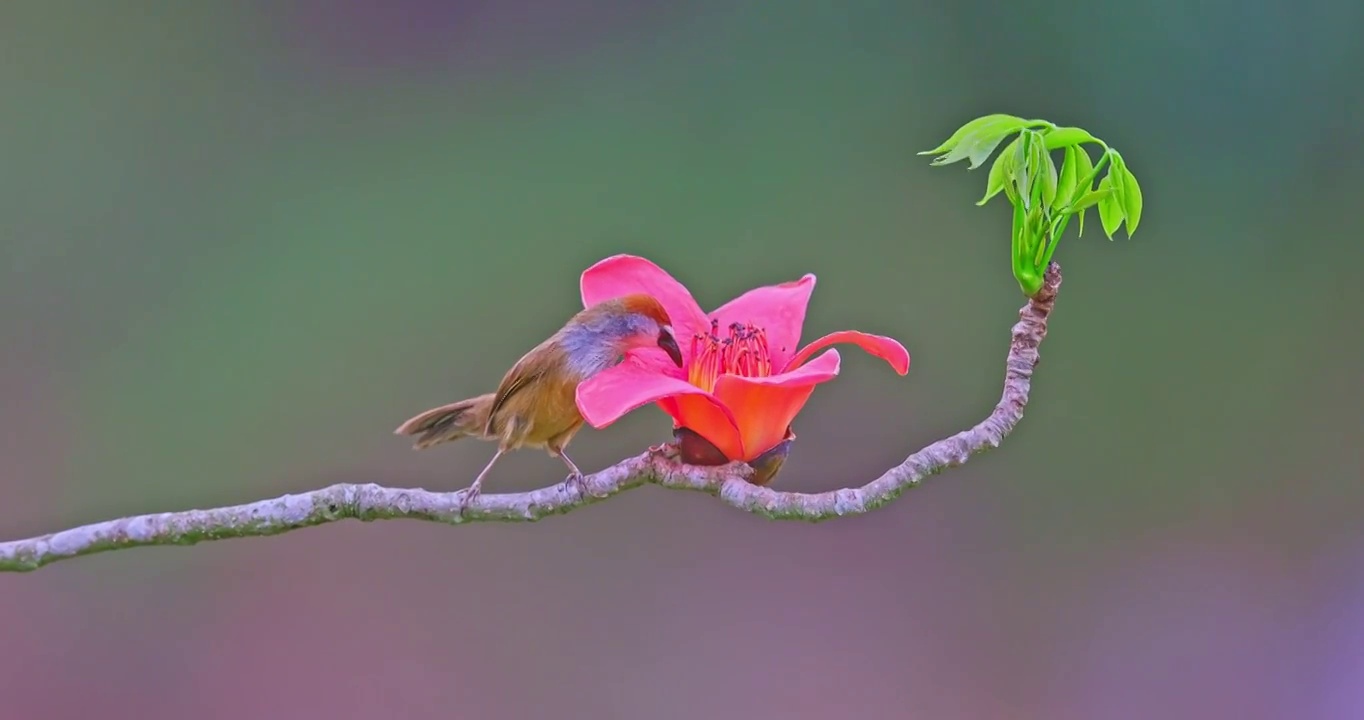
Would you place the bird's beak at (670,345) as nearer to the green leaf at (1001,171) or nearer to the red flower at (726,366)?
the red flower at (726,366)

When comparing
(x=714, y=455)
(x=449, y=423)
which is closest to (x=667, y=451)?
(x=714, y=455)

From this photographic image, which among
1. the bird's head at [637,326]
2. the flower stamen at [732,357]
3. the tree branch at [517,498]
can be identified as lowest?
the tree branch at [517,498]

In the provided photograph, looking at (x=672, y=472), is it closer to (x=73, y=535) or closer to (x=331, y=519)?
(x=331, y=519)

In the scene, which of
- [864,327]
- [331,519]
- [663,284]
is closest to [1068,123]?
[864,327]

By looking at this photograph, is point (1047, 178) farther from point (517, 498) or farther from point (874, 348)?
point (517, 498)

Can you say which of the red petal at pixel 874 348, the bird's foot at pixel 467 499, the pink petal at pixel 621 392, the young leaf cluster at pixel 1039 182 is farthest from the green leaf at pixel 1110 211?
the bird's foot at pixel 467 499

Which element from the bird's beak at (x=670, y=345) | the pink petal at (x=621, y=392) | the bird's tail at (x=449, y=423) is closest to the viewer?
the pink petal at (x=621, y=392)
